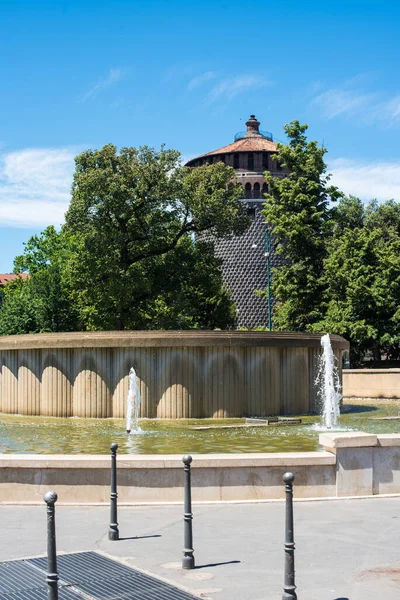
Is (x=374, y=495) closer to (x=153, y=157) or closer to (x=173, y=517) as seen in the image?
(x=173, y=517)

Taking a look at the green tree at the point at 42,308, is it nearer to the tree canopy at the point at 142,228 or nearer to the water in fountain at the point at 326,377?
the tree canopy at the point at 142,228

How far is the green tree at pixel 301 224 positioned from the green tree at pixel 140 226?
17.7 feet

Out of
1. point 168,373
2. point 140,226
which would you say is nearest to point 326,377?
point 168,373

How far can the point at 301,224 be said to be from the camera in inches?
1864

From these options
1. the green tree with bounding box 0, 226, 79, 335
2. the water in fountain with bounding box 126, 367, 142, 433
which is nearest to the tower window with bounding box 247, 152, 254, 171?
the green tree with bounding box 0, 226, 79, 335

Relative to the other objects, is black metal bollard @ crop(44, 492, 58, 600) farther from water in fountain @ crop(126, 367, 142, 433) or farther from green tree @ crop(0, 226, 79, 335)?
green tree @ crop(0, 226, 79, 335)

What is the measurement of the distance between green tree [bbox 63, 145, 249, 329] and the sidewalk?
96.0 feet

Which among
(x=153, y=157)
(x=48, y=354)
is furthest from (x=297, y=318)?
(x=48, y=354)

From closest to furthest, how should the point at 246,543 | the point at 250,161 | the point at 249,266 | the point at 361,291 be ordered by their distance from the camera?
1. the point at 246,543
2. the point at 361,291
3. the point at 249,266
4. the point at 250,161

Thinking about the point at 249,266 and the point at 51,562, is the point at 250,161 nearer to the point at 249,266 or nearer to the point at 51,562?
the point at 249,266

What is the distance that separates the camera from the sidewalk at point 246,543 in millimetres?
7398

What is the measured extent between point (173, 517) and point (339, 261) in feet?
125

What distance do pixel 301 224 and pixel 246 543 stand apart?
1555 inches

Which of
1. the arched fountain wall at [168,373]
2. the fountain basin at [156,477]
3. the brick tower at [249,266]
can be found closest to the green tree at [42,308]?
the brick tower at [249,266]
